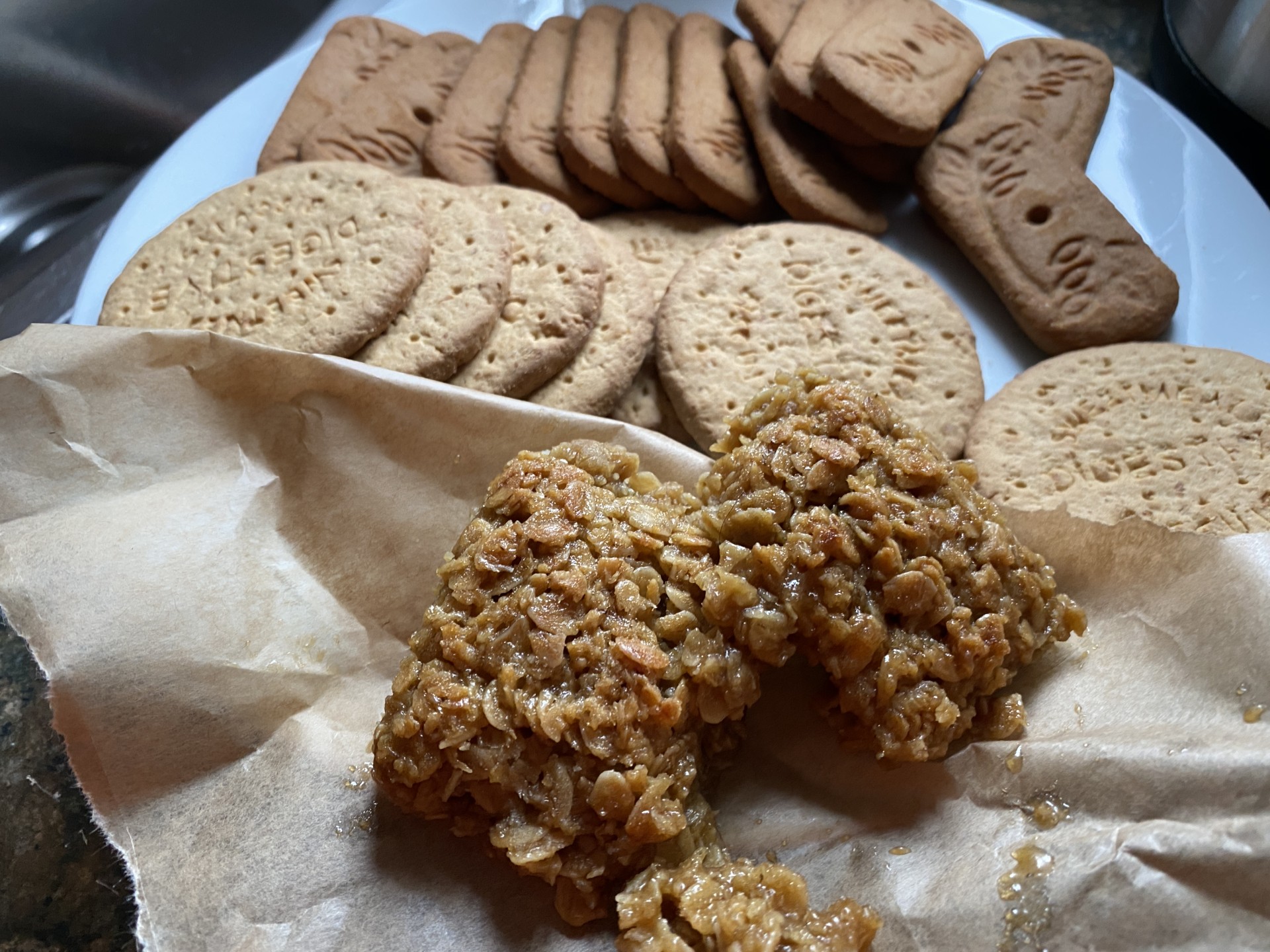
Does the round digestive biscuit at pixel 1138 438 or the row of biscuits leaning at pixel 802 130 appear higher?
the row of biscuits leaning at pixel 802 130

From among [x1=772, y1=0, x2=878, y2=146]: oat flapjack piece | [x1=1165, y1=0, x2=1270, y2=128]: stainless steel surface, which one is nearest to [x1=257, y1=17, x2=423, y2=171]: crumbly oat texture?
[x1=772, y1=0, x2=878, y2=146]: oat flapjack piece

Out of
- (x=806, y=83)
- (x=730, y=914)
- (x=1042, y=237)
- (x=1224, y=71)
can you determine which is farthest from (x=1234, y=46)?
(x=730, y=914)

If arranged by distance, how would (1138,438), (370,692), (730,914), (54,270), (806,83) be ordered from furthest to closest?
1. (54,270)
2. (806,83)
3. (1138,438)
4. (370,692)
5. (730,914)

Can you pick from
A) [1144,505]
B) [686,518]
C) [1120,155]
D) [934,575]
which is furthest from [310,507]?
[1120,155]

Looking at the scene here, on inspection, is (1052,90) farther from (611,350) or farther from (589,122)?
(611,350)

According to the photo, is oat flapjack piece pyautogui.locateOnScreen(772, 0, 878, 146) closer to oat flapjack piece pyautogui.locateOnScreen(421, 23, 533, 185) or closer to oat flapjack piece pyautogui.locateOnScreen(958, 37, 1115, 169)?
oat flapjack piece pyautogui.locateOnScreen(958, 37, 1115, 169)

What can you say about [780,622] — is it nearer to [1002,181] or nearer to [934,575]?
[934,575]

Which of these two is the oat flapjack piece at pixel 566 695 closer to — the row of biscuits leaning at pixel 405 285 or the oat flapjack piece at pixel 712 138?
the row of biscuits leaning at pixel 405 285

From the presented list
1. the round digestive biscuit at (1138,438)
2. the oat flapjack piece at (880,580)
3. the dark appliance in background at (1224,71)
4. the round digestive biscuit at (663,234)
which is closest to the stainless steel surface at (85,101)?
the round digestive biscuit at (663,234)
